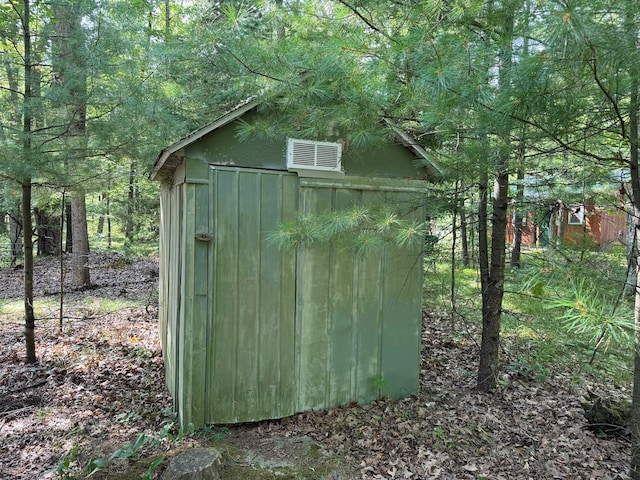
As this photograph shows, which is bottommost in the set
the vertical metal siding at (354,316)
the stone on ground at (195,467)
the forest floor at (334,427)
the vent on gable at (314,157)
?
the forest floor at (334,427)

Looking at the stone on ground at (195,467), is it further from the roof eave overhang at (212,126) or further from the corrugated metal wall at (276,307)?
the roof eave overhang at (212,126)

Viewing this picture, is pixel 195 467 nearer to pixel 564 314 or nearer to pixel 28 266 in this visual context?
pixel 564 314

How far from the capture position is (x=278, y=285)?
3.79 meters

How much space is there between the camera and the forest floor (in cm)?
316

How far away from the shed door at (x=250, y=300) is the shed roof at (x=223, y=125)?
0.35 m

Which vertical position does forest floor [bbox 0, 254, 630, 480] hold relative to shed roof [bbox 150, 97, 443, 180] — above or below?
below

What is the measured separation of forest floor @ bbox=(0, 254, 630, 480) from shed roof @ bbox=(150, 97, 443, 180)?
8.02ft

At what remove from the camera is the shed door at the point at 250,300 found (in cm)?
359

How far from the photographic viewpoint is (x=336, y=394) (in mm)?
4051

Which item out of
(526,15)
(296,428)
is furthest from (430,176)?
(296,428)

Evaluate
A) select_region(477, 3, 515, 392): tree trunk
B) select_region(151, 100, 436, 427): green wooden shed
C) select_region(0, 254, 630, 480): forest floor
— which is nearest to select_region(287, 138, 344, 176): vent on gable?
select_region(151, 100, 436, 427): green wooden shed

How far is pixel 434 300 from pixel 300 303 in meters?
5.15

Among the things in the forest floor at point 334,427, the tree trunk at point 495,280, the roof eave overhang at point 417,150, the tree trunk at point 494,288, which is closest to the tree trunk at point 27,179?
the forest floor at point 334,427

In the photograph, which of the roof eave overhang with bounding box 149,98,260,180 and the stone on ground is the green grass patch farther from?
the roof eave overhang with bounding box 149,98,260,180
